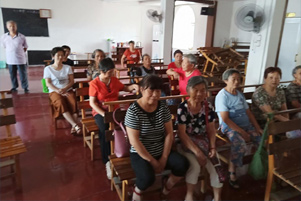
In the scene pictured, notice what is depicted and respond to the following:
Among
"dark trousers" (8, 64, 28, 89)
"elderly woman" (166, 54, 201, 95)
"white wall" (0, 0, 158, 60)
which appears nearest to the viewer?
"elderly woman" (166, 54, 201, 95)

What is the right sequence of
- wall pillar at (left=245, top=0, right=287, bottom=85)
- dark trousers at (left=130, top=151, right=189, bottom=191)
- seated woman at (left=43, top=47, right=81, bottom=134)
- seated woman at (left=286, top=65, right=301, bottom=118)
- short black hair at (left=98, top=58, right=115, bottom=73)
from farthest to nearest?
wall pillar at (left=245, top=0, right=287, bottom=85) → seated woman at (left=43, top=47, right=81, bottom=134) → seated woman at (left=286, top=65, right=301, bottom=118) → short black hair at (left=98, top=58, right=115, bottom=73) → dark trousers at (left=130, top=151, right=189, bottom=191)

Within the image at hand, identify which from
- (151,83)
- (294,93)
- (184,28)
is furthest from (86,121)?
(184,28)

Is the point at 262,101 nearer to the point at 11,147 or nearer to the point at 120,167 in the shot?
the point at 120,167

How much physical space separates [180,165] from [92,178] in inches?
39.3

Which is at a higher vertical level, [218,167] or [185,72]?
[185,72]

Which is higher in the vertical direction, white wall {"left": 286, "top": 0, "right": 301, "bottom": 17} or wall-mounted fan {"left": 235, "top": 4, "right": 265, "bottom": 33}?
white wall {"left": 286, "top": 0, "right": 301, "bottom": 17}

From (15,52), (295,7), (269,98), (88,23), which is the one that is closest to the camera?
(269,98)

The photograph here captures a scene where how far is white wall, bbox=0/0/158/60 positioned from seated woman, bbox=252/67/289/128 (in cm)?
861

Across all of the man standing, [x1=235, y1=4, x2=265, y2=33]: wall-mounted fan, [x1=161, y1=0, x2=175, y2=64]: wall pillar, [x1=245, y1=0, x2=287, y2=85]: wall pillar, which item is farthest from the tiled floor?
[x1=161, y1=0, x2=175, y2=64]: wall pillar

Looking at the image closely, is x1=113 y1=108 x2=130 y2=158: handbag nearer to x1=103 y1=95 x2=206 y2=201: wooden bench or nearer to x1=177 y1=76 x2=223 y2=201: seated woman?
x1=103 y1=95 x2=206 y2=201: wooden bench

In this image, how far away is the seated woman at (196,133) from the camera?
1.86m

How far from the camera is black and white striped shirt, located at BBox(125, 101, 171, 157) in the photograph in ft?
5.67

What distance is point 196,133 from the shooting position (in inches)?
78.1

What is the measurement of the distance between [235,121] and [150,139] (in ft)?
3.31
